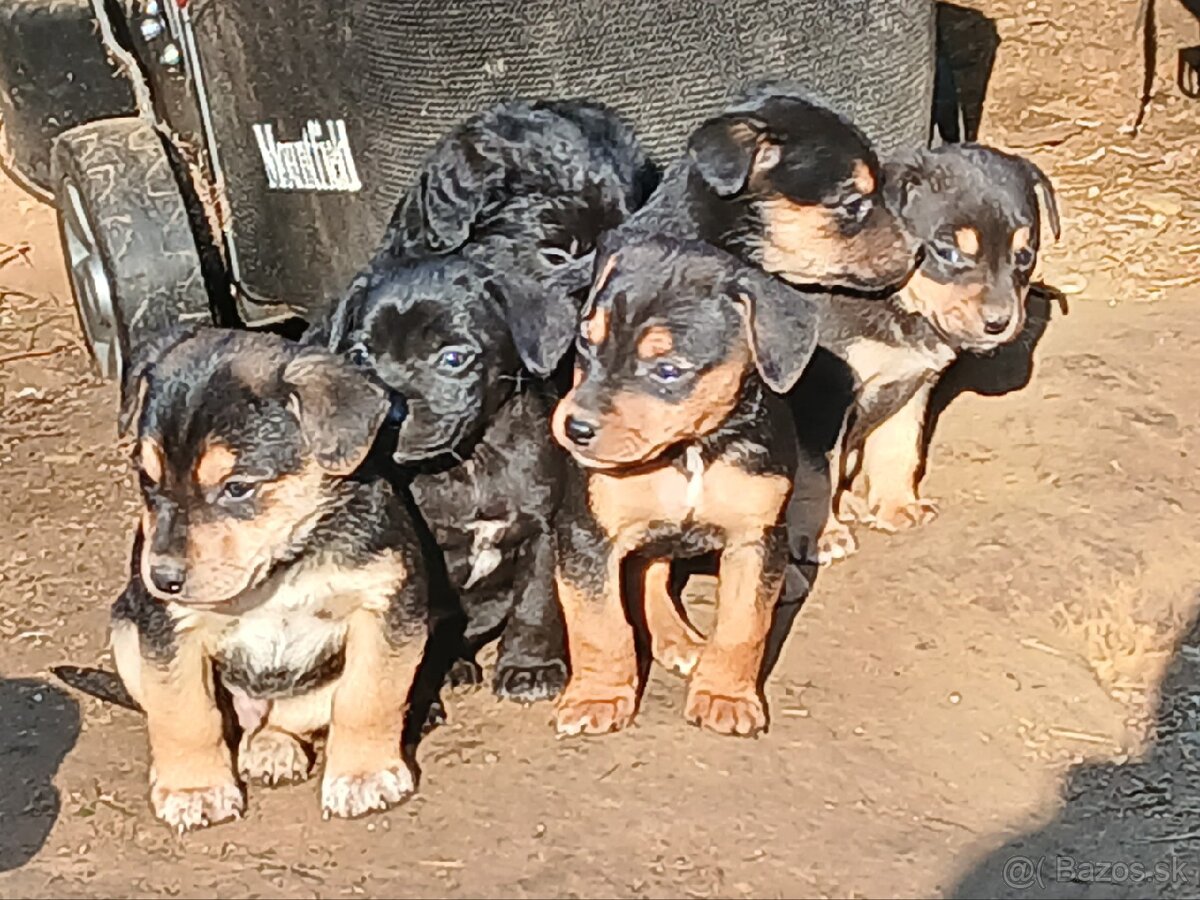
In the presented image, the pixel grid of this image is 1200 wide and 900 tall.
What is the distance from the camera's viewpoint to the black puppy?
13.5 feet

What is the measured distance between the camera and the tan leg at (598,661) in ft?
13.8

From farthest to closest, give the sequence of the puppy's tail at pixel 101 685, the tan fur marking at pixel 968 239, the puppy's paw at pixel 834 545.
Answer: the puppy's paw at pixel 834 545
the tan fur marking at pixel 968 239
the puppy's tail at pixel 101 685

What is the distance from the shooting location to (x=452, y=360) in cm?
412

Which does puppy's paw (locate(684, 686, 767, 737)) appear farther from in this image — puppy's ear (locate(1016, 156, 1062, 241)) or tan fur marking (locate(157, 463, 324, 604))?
puppy's ear (locate(1016, 156, 1062, 241))

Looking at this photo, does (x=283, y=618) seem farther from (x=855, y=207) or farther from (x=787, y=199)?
(x=855, y=207)

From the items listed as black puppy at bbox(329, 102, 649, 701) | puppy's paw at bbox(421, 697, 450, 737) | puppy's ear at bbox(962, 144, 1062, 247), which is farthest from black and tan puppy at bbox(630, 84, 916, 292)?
puppy's paw at bbox(421, 697, 450, 737)

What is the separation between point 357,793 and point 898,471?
1.90 meters

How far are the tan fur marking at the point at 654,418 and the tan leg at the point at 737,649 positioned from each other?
36 cm

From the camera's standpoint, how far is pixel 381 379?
4.10 m

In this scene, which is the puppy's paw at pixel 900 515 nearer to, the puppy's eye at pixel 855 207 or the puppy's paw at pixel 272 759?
the puppy's eye at pixel 855 207

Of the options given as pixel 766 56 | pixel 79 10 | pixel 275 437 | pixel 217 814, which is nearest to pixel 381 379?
pixel 275 437

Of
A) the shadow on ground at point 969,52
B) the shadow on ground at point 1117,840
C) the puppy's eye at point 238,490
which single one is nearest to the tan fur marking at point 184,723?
the puppy's eye at point 238,490

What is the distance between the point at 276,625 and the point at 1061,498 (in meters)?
2.30

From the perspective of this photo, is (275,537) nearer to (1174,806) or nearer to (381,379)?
(381,379)
